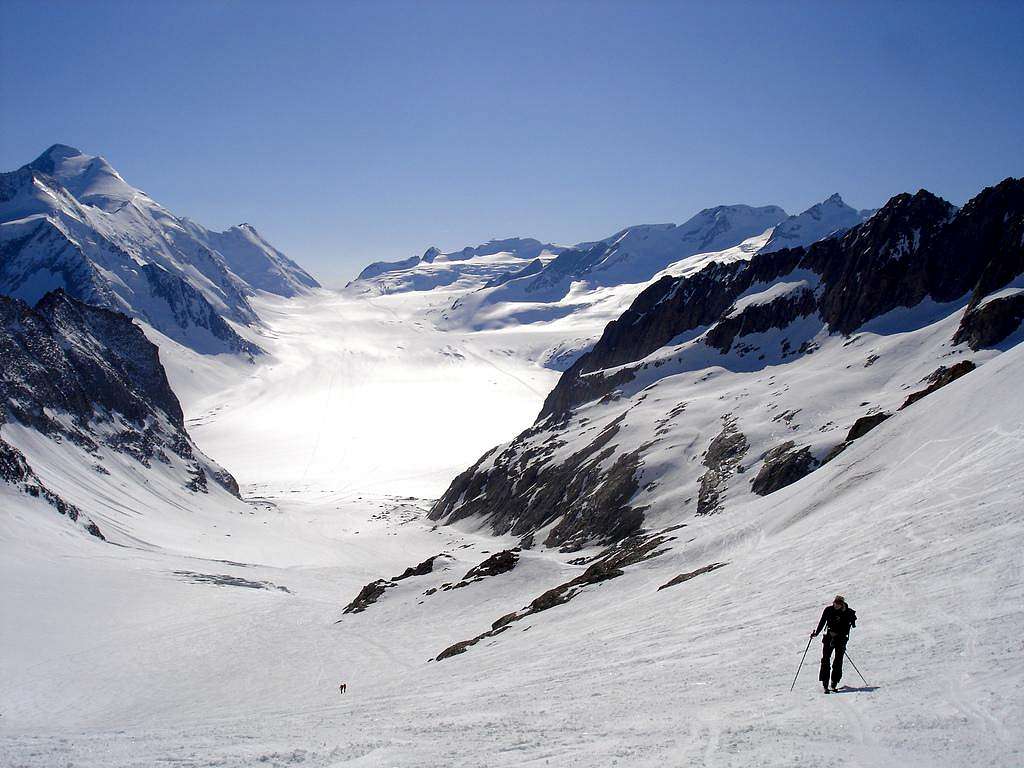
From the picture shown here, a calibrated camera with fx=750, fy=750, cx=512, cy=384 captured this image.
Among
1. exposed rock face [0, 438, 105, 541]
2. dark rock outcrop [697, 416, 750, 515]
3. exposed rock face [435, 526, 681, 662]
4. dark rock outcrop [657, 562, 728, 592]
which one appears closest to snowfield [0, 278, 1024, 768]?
dark rock outcrop [657, 562, 728, 592]

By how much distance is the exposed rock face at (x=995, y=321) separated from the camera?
6278 centimetres

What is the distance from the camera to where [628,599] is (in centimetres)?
2984

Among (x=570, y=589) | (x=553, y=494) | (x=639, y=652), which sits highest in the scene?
(x=639, y=652)

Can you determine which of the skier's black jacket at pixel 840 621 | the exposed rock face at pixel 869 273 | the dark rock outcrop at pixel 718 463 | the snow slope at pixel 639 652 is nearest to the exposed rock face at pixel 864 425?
the dark rock outcrop at pixel 718 463

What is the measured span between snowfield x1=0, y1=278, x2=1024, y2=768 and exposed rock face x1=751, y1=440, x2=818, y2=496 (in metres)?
8.89

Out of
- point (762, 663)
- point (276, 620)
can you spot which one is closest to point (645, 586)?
point (762, 663)

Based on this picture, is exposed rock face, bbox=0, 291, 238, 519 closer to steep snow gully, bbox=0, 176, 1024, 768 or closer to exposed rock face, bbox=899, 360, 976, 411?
steep snow gully, bbox=0, 176, 1024, 768

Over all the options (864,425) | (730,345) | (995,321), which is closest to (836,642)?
(864,425)

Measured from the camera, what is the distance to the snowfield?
12016 mm

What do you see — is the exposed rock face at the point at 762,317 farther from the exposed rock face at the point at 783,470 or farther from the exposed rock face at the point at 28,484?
the exposed rock face at the point at 28,484

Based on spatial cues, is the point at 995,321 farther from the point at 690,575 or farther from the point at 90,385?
the point at 90,385

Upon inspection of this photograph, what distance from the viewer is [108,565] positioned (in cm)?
5694

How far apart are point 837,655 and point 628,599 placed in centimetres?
1709

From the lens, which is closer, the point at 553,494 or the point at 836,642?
the point at 836,642
